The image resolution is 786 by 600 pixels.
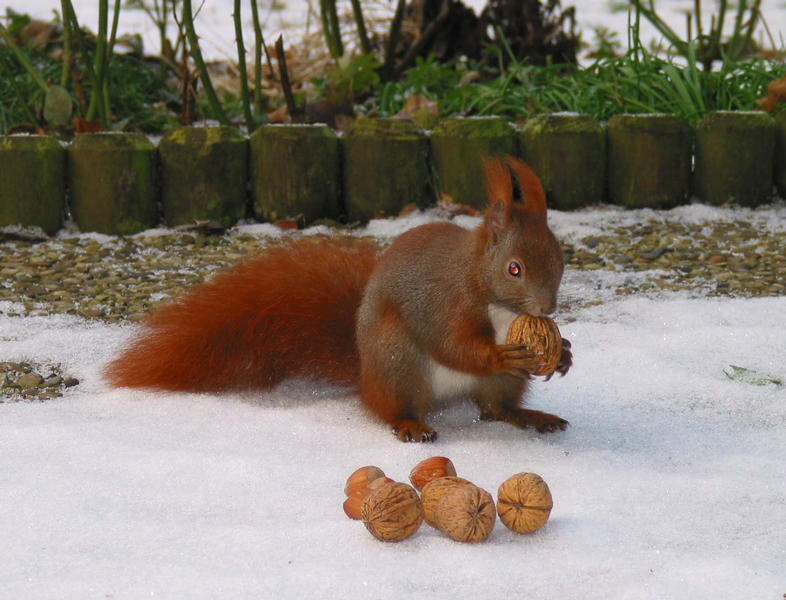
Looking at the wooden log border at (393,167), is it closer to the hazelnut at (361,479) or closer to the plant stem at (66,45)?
the plant stem at (66,45)

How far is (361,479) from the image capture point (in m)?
1.88

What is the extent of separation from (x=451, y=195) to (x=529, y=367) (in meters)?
2.19

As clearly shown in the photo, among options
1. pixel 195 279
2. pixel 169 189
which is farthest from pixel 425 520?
pixel 169 189

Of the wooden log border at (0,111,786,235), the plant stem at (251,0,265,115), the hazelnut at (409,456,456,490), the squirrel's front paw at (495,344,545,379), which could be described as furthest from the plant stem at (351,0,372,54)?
the hazelnut at (409,456,456,490)

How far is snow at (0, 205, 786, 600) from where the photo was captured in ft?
5.35

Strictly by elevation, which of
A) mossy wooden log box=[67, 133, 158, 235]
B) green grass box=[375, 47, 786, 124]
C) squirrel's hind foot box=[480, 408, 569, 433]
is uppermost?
green grass box=[375, 47, 786, 124]

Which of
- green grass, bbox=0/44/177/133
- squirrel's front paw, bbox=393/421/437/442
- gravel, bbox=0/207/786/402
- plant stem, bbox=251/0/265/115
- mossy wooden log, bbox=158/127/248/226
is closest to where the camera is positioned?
squirrel's front paw, bbox=393/421/437/442

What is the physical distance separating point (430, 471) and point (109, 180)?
2493 millimetres

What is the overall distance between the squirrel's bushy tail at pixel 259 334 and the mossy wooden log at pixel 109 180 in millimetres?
1605

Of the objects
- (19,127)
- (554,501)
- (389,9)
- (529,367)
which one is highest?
(389,9)

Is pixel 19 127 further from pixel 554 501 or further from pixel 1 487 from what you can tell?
pixel 554 501

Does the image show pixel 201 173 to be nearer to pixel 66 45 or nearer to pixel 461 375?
pixel 66 45

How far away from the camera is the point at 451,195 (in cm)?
422

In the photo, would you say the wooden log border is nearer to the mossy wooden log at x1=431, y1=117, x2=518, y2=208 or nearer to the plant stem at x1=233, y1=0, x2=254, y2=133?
the mossy wooden log at x1=431, y1=117, x2=518, y2=208
